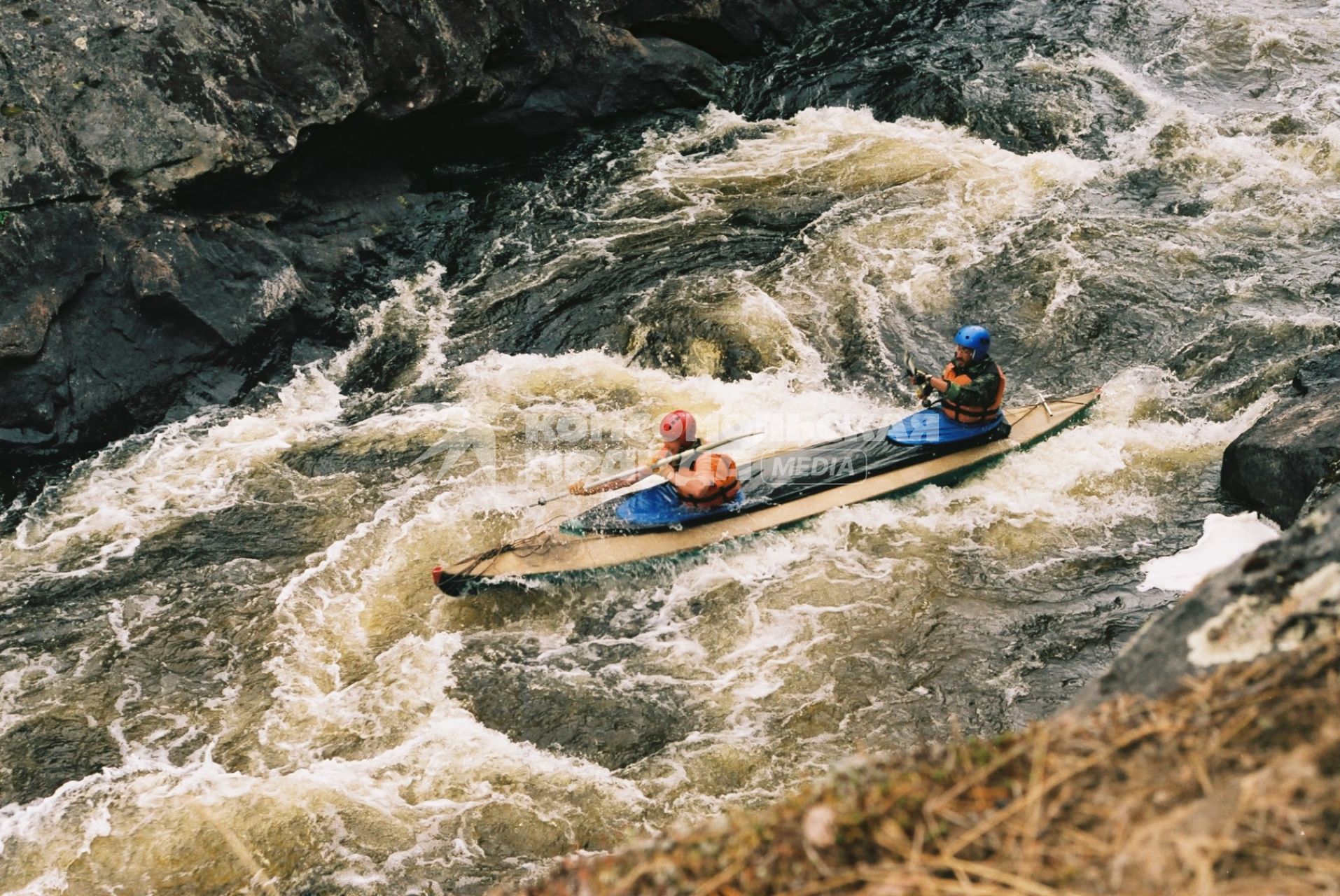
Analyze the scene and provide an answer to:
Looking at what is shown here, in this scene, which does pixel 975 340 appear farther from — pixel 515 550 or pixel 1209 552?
pixel 515 550

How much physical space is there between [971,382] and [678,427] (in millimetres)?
2378

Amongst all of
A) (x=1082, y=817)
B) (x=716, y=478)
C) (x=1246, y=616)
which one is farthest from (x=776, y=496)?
(x=1082, y=817)

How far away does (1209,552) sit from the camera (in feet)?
23.9

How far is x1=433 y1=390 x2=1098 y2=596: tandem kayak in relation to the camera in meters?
7.61

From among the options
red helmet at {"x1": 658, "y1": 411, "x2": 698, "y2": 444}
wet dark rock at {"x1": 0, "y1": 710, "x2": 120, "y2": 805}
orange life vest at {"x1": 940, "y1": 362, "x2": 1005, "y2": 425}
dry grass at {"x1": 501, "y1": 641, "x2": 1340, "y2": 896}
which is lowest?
wet dark rock at {"x1": 0, "y1": 710, "x2": 120, "y2": 805}

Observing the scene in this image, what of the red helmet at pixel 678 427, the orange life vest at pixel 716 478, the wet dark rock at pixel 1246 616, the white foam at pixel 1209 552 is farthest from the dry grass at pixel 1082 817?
the red helmet at pixel 678 427

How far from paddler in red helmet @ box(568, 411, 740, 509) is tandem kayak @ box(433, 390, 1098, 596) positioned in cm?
12

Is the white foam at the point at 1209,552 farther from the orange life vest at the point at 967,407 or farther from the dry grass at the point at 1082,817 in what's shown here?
the dry grass at the point at 1082,817

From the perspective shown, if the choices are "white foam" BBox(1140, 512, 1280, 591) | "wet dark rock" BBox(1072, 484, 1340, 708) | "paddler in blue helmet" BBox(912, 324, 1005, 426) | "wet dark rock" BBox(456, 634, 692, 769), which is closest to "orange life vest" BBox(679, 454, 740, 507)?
"wet dark rock" BBox(456, 634, 692, 769)

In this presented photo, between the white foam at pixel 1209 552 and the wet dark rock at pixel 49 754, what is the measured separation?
22.3 feet

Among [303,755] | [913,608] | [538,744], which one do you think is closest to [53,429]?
[303,755]

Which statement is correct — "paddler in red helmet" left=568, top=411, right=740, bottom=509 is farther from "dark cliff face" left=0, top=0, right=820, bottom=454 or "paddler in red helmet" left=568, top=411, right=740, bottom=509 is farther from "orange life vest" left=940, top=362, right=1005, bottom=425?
"dark cliff face" left=0, top=0, right=820, bottom=454

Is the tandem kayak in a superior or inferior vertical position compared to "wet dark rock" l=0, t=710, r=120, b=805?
superior

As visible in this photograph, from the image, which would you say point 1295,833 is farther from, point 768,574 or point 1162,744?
point 768,574
